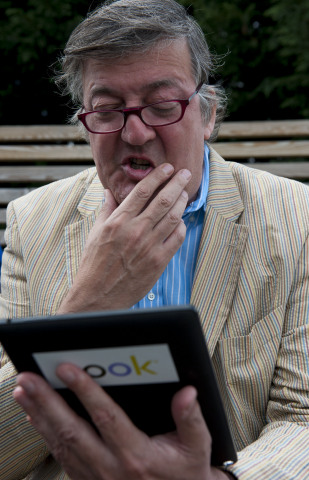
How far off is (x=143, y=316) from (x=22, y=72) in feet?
12.6

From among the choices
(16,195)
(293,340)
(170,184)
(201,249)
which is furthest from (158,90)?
(16,195)

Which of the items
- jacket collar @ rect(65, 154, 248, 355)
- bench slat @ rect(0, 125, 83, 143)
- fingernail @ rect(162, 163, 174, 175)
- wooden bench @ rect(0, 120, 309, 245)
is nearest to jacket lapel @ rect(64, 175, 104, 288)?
jacket collar @ rect(65, 154, 248, 355)

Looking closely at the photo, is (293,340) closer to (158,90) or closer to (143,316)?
(158,90)

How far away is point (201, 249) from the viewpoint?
7.39 ft

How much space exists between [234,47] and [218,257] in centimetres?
251

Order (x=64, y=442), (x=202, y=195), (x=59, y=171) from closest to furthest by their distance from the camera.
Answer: (x=64, y=442) < (x=202, y=195) < (x=59, y=171)

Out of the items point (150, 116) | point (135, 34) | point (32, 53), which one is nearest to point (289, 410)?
point (150, 116)

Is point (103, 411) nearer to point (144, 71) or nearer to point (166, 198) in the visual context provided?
point (166, 198)

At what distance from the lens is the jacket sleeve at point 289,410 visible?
175 centimetres

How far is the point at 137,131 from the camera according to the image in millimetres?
2092

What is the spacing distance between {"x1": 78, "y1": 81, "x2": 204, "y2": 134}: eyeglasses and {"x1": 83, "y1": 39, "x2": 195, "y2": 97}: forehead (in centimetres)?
6

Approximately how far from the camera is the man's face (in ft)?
6.89

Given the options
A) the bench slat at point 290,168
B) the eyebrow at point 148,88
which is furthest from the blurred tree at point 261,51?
the eyebrow at point 148,88

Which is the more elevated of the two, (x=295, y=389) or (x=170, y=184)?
(x=170, y=184)
